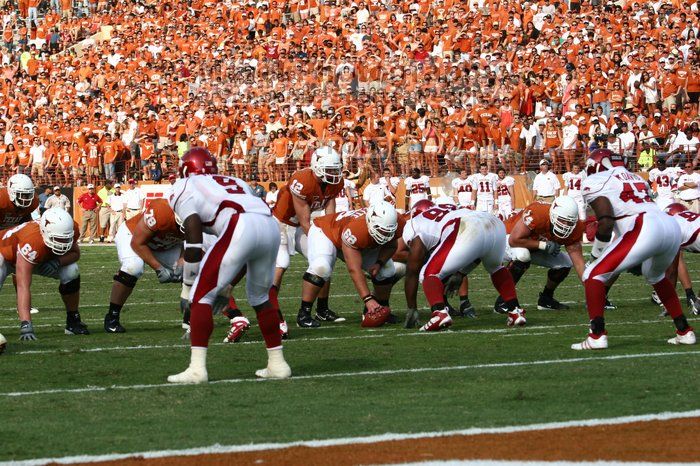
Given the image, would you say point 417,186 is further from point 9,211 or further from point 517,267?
point 9,211

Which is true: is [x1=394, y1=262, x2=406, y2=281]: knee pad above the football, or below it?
above

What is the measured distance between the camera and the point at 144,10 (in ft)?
133

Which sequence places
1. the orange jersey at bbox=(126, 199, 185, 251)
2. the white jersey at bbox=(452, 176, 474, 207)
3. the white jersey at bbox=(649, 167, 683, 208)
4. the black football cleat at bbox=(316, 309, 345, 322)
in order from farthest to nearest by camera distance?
the white jersey at bbox=(452, 176, 474, 207), the white jersey at bbox=(649, 167, 683, 208), the black football cleat at bbox=(316, 309, 345, 322), the orange jersey at bbox=(126, 199, 185, 251)

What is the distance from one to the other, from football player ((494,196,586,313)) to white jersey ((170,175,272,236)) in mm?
4849

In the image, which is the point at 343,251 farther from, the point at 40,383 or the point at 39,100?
the point at 39,100

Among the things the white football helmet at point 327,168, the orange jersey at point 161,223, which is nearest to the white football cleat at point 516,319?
the white football helmet at point 327,168

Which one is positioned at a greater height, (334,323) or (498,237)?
(498,237)

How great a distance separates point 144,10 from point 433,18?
12.3 meters

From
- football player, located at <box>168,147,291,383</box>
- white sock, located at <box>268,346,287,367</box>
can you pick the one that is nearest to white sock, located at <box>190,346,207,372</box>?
football player, located at <box>168,147,291,383</box>

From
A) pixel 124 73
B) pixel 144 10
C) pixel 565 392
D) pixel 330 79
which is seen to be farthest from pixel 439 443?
pixel 144 10

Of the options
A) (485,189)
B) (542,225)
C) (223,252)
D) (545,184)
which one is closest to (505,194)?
(485,189)

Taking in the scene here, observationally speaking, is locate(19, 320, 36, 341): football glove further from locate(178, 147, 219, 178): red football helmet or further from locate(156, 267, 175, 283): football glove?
locate(178, 147, 219, 178): red football helmet

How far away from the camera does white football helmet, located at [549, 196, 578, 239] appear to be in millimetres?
12289

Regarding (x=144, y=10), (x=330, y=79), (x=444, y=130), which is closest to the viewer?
A: (x=444, y=130)
